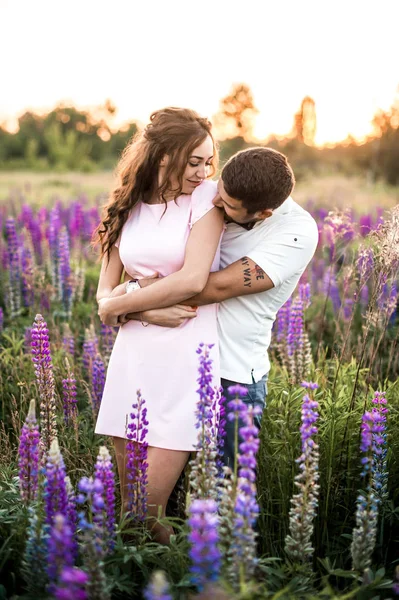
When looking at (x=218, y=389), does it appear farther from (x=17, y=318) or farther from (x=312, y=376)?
(x=17, y=318)

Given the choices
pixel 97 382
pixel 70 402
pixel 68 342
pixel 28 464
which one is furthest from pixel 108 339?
pixel 28 464

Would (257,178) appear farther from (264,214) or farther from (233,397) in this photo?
(233,397)

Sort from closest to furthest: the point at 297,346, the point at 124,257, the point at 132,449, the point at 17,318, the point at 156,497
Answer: the point at 132,449
the point at 156,497
the point at 124,257
the point at 297,346
the point at 17,318

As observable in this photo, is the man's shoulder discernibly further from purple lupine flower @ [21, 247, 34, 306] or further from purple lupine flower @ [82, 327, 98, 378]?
purple lupine flower @ [21, 247, 34, 306]

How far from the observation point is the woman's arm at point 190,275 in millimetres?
2947

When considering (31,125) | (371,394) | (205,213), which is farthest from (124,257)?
(31,125)

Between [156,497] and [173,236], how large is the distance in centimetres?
128

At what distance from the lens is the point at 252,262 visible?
3.04 meters

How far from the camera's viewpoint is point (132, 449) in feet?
8.86

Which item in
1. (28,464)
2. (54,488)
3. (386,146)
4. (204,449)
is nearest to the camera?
(54,488)

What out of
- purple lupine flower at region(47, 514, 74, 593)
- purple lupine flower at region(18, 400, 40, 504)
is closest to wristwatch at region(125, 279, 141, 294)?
purple lupine flower at region(18, 400, 40, 504)

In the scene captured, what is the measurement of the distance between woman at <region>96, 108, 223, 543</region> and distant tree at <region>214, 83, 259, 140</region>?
35450 millimetres

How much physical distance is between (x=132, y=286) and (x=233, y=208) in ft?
2.21

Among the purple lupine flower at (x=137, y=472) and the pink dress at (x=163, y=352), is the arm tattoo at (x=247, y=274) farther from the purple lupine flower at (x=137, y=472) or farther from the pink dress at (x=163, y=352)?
the purple lupine flower at (x=137, y=472)
